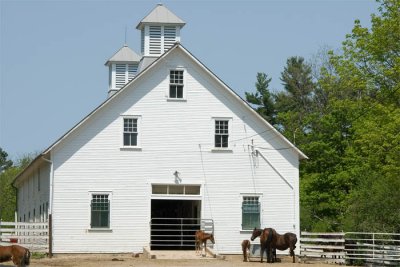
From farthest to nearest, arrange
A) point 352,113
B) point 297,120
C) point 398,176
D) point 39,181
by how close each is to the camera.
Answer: point 297,120 < point 352,113 < point 39,181 < point 398,176

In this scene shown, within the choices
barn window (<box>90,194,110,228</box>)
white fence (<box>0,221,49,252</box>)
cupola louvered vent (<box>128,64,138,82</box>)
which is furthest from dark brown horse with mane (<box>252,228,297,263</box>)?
cupola louvered vent (<box>128,64,138,82</box>)

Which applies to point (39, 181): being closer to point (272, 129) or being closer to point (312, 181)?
point (272, 129)

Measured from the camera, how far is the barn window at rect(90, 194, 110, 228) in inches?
1663

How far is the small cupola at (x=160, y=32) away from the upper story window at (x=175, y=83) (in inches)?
219

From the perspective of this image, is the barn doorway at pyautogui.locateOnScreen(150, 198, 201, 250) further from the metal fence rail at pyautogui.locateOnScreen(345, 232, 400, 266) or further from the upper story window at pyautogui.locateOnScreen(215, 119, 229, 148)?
the metal fence rail at pyautogui.locateOnScreen(345, 232, 400, 266)

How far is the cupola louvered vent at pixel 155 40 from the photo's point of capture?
161ft

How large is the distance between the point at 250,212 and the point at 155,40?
34.8 feet

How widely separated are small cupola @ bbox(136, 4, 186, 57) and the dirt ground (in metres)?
11.6

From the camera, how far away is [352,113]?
61.3 meters

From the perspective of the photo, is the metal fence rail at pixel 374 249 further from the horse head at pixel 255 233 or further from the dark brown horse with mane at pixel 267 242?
the horse head at pixel 255 233

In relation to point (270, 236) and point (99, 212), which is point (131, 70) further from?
point (270, 236)

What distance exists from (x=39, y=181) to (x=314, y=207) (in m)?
21.0

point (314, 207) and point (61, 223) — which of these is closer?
point (61, 223)

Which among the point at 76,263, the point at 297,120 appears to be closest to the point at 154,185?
the point at 76,263
